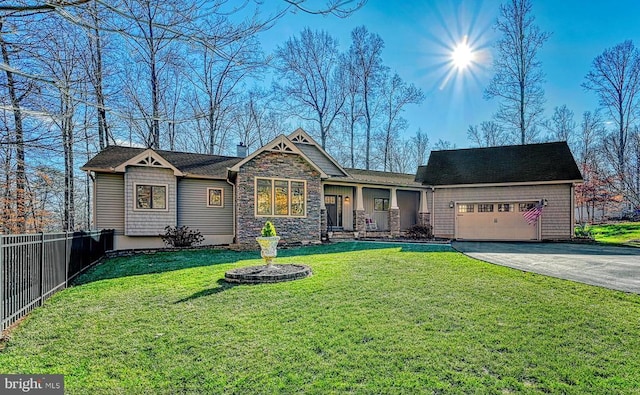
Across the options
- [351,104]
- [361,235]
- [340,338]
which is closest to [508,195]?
[361,235]

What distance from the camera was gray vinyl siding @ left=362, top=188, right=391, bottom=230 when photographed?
1947 cm

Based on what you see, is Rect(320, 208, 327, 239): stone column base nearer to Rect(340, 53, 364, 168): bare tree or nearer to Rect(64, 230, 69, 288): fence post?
Rect(64, 230, 69, 288): fence post

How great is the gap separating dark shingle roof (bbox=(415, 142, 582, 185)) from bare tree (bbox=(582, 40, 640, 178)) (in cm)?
1071

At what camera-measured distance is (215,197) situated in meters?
15.5

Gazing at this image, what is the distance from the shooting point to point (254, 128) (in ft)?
93.3

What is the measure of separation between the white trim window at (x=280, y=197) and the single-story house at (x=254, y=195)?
41 millimetres

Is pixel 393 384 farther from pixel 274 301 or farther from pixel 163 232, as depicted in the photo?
pixel 163 232

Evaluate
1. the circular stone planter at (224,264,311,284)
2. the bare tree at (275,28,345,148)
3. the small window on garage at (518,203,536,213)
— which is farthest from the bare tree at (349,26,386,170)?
the circular stone planter at (224,264,311,284)

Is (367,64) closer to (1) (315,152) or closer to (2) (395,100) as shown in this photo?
(2) (395,100)

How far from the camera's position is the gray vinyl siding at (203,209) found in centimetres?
1477

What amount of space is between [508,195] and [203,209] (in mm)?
14931

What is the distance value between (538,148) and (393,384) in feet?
66.6

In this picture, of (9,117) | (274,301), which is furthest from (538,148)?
(9,117)

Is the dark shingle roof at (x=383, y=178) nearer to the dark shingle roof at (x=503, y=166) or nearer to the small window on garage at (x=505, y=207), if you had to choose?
the dark shingle roof at (x=503, y=166)
